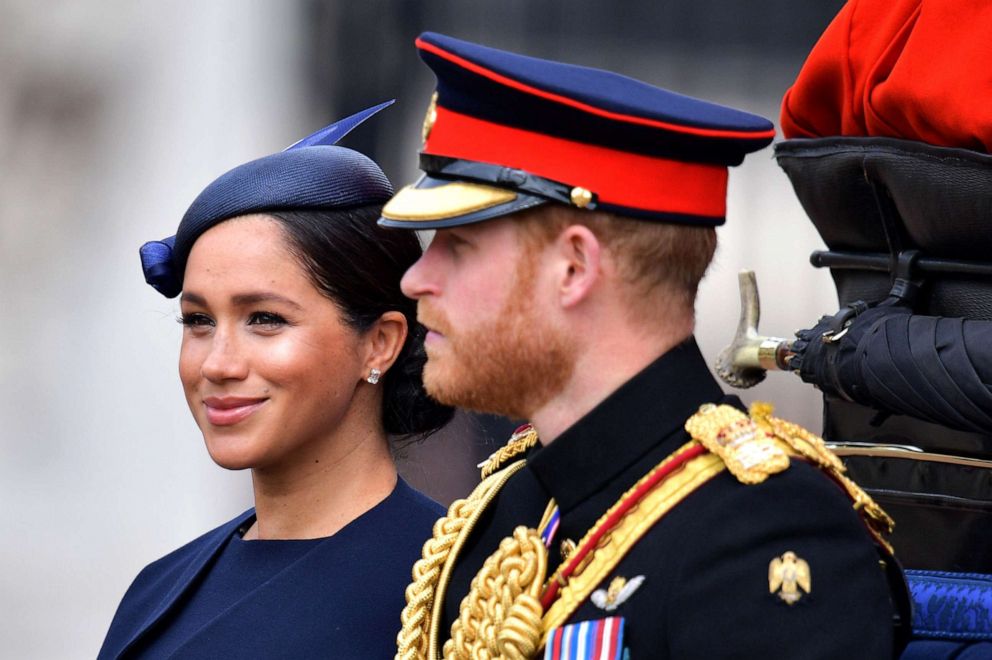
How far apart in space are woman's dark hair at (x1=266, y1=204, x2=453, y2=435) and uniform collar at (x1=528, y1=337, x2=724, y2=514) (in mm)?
676

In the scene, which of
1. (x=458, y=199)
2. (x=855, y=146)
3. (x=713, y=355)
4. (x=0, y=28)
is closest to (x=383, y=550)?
(x=458, y=199)

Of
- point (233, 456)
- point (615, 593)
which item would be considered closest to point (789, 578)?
point (615, 593)

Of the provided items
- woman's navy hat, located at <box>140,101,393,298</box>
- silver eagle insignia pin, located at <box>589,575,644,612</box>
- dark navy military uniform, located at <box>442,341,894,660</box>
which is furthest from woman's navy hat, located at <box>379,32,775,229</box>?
woman's navy hat, located at <box>140,101,393,298</box>

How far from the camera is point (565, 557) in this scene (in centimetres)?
199

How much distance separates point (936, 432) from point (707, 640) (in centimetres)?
68

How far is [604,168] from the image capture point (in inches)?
76.1

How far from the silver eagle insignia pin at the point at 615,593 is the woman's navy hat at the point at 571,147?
447 mm

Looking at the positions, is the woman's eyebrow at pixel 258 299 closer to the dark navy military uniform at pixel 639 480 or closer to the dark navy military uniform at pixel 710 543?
the dark navy military uniform at pixel 639 480

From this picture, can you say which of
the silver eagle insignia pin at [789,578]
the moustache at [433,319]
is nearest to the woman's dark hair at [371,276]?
the moustache at [433,319]

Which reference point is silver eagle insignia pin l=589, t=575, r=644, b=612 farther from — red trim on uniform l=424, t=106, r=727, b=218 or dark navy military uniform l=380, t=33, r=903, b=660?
red trim on uniform l=424, t=106, r=727, b=218

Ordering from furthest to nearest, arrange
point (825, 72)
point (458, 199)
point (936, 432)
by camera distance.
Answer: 1. point (825, 72)
2. point (936, 432)
3. point (458, 199)

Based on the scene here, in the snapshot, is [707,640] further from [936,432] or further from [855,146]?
[855,146]

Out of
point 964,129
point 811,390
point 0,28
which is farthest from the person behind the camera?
point 0,28

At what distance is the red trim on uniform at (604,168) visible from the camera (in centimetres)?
193
